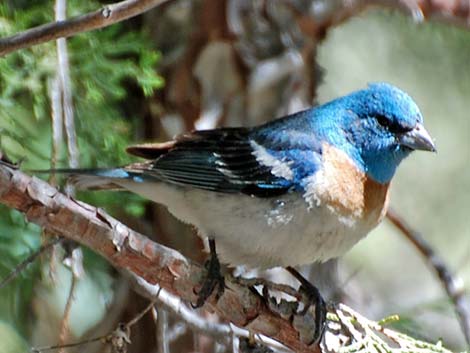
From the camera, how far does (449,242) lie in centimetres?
619

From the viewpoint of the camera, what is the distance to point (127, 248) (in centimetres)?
262

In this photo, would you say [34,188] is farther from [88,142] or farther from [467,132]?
[467,132]

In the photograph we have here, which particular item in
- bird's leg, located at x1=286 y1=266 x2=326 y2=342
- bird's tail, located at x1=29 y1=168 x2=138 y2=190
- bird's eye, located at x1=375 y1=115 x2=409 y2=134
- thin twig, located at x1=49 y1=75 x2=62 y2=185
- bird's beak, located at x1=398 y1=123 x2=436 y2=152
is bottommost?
bird's leg, located at x1=286 y1=266 x2=326 y2=342

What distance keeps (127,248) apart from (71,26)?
625mm

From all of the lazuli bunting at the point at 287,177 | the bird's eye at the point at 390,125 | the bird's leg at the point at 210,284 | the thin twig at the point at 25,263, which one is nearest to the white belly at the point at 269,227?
the lazuli bunting at the point at 287,177

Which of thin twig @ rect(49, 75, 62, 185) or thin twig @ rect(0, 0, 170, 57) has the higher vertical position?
thin twig @ rect(0, 0, 170, 57)

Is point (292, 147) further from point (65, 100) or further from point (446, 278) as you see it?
point (446, 278)

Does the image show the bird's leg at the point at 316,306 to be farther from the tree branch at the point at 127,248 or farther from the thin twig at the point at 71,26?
the thin twig at the point at 71,26

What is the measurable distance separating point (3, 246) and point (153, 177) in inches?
33.3

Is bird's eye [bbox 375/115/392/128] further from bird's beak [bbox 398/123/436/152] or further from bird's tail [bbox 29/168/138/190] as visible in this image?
bird's tail [bbox 29/168/138/190]

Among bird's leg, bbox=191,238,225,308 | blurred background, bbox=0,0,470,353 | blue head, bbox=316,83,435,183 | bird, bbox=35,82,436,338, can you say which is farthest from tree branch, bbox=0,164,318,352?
blue head, bbox=316,83,435,183

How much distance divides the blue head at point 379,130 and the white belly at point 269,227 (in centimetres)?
27

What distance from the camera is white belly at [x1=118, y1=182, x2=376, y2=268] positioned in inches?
124

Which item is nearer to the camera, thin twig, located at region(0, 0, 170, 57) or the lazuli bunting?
thin twig, located at region(0, 0, 170, 57)
